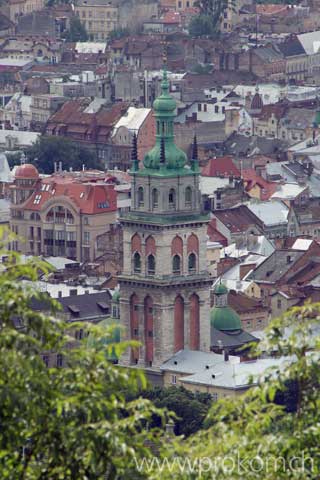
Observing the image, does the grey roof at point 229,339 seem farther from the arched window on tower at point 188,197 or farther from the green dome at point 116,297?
the arched window on tower at point 188,197

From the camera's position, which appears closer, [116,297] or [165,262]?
[165,262]

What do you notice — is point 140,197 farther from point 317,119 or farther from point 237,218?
point 317,119

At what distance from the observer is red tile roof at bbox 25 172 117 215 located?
5133 inches

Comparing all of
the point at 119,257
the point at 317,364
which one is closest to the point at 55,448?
the point at 317,364

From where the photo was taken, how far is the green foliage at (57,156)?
15225cm

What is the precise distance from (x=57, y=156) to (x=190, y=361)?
58.7 meters

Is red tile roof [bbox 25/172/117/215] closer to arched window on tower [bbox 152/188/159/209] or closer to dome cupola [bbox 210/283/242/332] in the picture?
dome cupola [bbox 210/283/242/332]

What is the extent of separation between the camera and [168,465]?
37.9m

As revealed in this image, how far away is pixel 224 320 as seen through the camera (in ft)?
327

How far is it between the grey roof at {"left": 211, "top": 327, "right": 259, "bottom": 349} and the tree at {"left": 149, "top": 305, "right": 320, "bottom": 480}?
197 ft

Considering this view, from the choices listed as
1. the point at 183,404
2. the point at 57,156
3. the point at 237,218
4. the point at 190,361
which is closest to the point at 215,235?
the point at 237,218

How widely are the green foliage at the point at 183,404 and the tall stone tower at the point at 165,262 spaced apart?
4.81 metres

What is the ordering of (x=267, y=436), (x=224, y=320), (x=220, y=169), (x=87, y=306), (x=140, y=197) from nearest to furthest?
1. (x=267, y=436)
2. (x=140, y=197)
3. (x=224, y=320)
4. (x=87, y=306)
5. (x=220, y=169)

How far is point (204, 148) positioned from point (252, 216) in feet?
107
